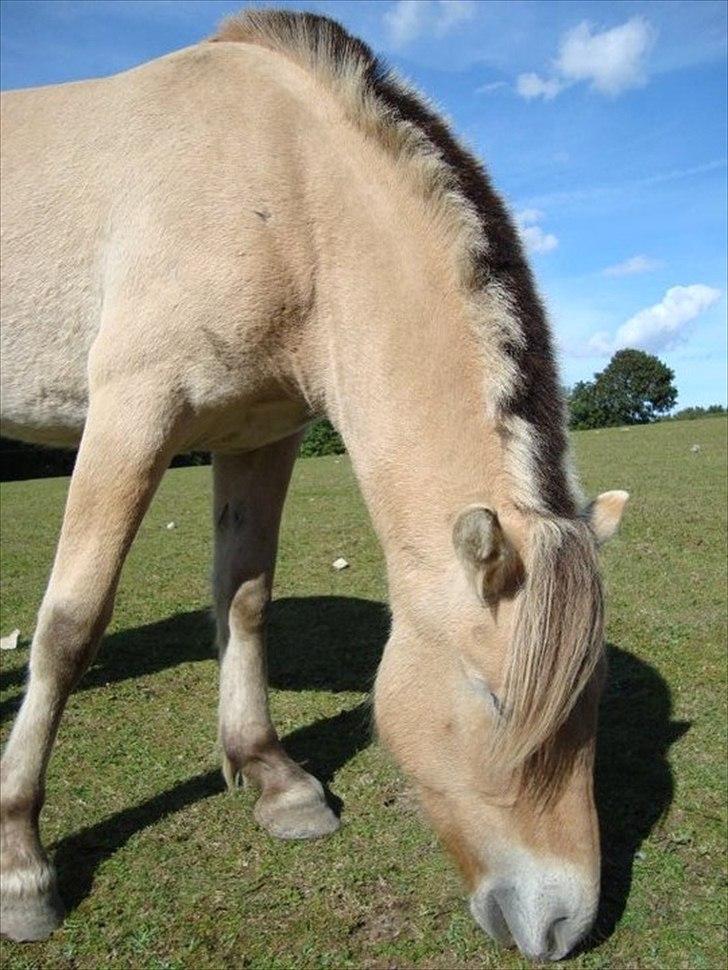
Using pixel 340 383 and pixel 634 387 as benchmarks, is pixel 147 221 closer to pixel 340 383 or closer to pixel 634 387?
pixel 340 383

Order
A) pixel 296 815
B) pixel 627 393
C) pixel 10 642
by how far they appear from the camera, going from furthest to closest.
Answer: pixel 627 393 → pixel 10 642 → pixel 296 815

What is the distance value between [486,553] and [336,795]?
2000 millimetres

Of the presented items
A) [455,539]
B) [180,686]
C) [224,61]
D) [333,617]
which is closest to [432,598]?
[455,539]

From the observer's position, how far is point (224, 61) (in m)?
3.64

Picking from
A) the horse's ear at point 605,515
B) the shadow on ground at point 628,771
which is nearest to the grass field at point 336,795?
the shadow on ground at point 628,771

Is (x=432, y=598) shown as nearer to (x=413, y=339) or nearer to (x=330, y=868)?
(x=413, y=339)

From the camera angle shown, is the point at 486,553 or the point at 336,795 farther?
the point at 336,795

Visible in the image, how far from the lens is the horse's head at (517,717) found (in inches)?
99.7

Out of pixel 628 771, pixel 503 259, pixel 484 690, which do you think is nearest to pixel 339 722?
pixel 628 771

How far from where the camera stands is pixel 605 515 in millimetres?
2941

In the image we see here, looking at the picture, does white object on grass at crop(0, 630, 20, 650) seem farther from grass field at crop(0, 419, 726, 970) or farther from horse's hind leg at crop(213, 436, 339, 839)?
horse's hind leg at crop(213, 436, 339, 839)

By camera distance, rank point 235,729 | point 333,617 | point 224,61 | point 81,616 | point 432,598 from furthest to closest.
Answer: point 333,617 → point 235,729 → point 224,61 → point 81,616 → point 432,598

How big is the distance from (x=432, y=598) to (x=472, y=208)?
1.39 meters

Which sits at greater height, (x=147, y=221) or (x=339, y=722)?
(x=147, y=221)
